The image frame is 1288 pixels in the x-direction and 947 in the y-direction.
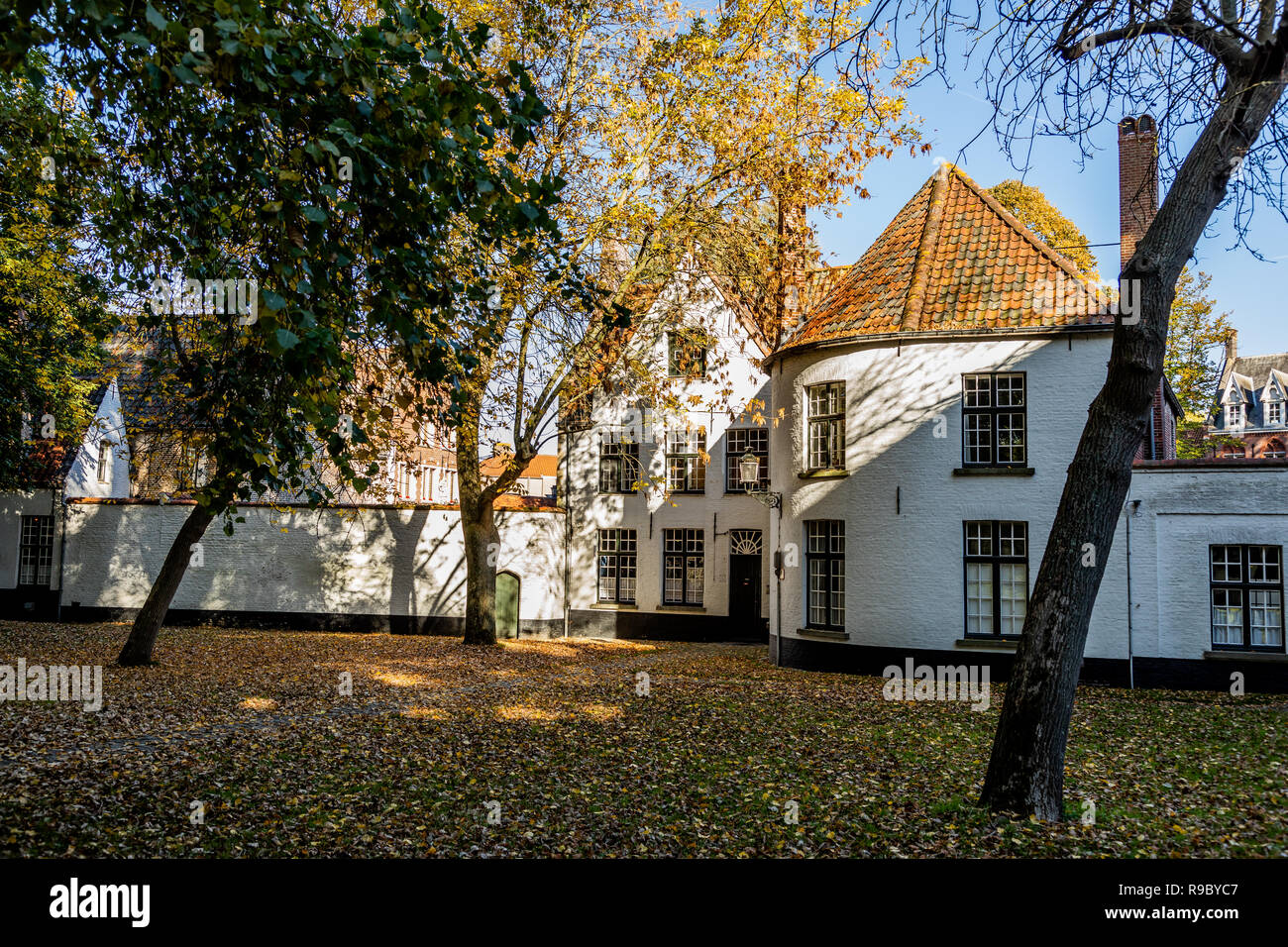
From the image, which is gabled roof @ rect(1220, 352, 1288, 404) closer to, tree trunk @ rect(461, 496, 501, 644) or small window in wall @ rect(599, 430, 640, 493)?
small window in wall @ rect(599, 430, 640, 493)

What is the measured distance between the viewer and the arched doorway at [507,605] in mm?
24562

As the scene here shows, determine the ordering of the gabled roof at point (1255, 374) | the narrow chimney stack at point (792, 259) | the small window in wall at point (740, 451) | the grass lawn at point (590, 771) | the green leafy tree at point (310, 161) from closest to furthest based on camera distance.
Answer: the green leafy tree at point (310, 161), the grass lawn at point (590, 771), the narrow chimney stack at point (792, 259), the small window in wall at point (740, 451), the gabled roof at point (1255, 374)

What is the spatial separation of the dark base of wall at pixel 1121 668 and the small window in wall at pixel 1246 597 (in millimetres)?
416

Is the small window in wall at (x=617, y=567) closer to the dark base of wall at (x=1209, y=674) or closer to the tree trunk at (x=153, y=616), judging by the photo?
the tree trunk at (x=153, y=616)

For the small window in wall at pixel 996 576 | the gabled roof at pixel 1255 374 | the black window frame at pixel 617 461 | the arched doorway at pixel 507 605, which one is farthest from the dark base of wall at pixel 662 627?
the gabled roof at pixel 1255 374

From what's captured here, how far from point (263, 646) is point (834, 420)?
14.1 metres

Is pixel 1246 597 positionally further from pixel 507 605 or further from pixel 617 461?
pixel 507 605

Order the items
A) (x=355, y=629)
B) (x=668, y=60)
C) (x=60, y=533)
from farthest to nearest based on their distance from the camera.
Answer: (x=60, y=533) → (x=355, y=629) → (x=668, y=60)

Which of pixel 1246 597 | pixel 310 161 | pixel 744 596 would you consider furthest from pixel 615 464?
pixel 310 161

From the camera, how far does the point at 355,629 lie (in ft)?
82.2

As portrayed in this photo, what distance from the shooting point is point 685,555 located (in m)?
25.6

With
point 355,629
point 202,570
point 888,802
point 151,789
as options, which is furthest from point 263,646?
point 888,802

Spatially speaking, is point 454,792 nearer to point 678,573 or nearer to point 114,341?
point 678,573
